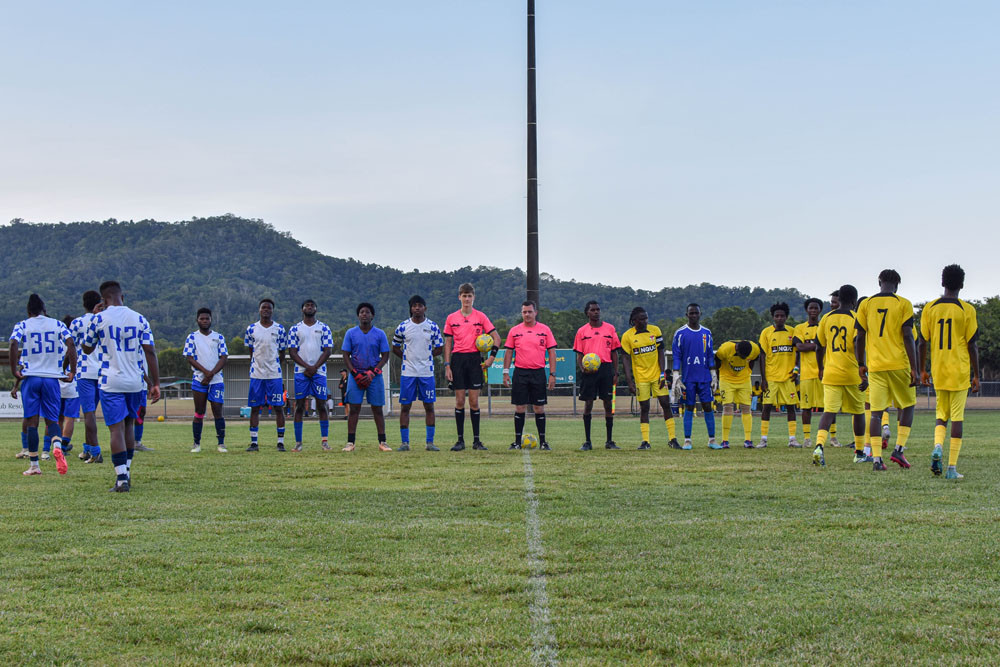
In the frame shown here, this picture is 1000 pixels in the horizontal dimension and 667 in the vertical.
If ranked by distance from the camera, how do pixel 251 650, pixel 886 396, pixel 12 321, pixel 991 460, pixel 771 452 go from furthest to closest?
pixel 12 321
pixel 771 452
pixel 991 460
pixel 886 396
pixel 251 650

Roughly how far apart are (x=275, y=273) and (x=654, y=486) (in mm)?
138134

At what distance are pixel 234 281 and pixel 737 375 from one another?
12910 cm

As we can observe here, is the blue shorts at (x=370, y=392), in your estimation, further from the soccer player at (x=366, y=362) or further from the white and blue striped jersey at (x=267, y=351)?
the white and blue striped jersey at (x=267, y=351)

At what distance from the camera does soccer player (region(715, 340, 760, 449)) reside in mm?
14711

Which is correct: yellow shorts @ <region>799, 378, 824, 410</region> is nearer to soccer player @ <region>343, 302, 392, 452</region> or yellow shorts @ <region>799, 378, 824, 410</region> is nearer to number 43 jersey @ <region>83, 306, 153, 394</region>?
soccer player @ <region>343, 302, 392, 452</region>

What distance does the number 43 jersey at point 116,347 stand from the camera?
9.06 meters

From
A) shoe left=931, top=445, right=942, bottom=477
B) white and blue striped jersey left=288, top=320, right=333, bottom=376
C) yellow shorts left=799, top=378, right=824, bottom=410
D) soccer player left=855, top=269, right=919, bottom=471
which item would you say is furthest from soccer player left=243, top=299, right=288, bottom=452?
shoe left=931, top=445, right=942, bottom=477

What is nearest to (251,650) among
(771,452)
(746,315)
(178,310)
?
(771,452)

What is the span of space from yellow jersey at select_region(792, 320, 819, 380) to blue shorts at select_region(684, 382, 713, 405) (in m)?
1.55

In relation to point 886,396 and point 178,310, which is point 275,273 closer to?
point 178,310

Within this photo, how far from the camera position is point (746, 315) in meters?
77.2

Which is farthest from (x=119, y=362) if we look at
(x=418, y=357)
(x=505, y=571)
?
(x=505, y=571)

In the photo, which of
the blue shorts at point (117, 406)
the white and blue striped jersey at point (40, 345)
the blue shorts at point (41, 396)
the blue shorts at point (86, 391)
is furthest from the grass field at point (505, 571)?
the white and blue striped jersey at point (40, 345)

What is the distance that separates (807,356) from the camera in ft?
48.0
